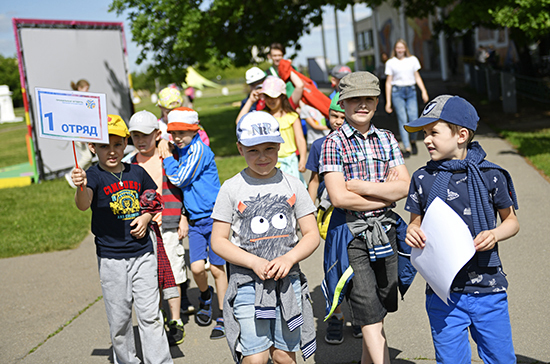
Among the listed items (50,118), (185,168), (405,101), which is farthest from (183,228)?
(405,101)

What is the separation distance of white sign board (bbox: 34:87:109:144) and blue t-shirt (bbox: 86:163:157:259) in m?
0.31

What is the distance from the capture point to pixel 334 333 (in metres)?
4.42

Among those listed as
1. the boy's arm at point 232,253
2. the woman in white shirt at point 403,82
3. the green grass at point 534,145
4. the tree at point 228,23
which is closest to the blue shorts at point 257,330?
the boy's arm at point 232,253

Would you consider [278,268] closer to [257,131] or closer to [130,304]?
[257,131]

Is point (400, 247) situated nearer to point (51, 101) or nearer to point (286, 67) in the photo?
point (51, 101)

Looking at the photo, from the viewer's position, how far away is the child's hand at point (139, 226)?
3.96m

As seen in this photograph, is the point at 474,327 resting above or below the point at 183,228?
below

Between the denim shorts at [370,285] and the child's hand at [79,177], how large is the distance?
1.80m

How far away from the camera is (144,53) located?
1499 centimetres

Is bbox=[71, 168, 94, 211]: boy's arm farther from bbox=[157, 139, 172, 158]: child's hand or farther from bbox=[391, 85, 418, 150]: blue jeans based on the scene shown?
bbox=[391, 85, 418, 150]: blue jeans

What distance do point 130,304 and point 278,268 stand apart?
4.99 feet

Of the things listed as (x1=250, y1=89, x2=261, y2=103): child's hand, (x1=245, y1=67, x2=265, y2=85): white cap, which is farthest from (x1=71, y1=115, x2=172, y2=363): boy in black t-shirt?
(x1=245, y1=67, x2=265, y2=85): white cap

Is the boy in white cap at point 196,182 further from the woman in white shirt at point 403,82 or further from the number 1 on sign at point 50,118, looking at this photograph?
the woman in white shirt at point 403,82

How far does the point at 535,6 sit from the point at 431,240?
9585 mm
